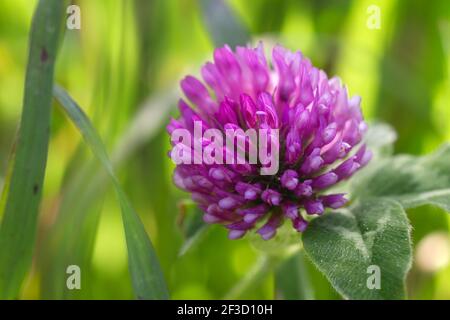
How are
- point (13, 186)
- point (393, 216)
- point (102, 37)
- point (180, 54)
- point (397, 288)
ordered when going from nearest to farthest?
point (397, 288), point (393, 216), point (13, 186), point (102, 37), point (180, 54)

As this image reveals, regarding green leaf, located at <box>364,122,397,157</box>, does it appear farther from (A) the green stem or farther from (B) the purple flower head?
(A) the green stem

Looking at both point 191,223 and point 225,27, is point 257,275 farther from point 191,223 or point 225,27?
point 225,27

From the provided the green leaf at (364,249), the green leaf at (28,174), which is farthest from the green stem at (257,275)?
the green leaf at (28,174)

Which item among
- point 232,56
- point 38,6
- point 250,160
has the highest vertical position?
point 38,6

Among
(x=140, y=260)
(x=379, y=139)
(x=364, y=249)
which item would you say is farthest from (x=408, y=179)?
(x=140, y=260)

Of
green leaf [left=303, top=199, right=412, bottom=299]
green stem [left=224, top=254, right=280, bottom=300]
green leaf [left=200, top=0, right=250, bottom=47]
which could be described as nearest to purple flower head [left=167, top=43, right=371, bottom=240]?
green leaf [left=303, top=199, right=412, bottom=299]
